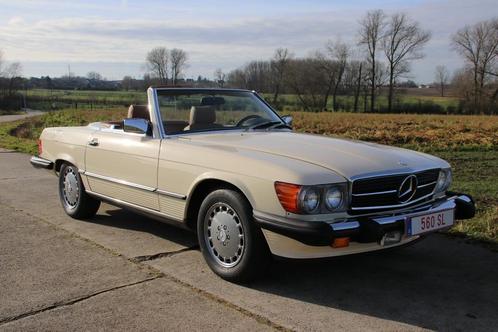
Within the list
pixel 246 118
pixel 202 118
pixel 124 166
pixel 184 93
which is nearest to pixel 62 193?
pixel 124 166

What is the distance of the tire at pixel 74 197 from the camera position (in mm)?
6078

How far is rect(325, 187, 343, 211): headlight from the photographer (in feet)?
11.9

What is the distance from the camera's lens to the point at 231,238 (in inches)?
164

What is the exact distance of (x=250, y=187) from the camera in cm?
387

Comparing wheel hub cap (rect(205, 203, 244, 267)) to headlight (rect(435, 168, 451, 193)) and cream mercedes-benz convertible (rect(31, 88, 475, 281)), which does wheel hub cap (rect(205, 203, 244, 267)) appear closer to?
cream mercedes-benz convertible (rect(31, 88, 475, 281))

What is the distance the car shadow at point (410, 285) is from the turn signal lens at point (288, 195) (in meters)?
0.49

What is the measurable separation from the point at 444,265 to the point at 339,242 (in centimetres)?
155

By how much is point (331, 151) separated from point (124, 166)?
215 centimetres

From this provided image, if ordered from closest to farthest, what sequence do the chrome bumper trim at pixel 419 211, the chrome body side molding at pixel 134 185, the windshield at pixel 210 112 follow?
the chrome bumper trim at pixel 419 211, the chrome body side molding at pixel 134 185, the windshield at pixel 210 112

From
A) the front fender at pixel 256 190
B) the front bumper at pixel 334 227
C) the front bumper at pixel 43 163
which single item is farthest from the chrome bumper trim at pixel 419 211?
the front bumper at pixel 43 163

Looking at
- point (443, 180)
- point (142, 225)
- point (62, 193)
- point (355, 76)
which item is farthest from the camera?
point (355, 76)

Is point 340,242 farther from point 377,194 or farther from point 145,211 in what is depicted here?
point 145,211

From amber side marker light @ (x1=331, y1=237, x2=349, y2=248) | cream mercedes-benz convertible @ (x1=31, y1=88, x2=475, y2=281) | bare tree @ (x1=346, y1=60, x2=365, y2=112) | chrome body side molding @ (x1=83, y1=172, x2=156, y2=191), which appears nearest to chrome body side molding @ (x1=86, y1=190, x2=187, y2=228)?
cream mercedes-benz convertible @ (x1=31, y1=88, x2=475, y2=281)

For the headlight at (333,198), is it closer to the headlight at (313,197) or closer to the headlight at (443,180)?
the headlight at (313,197)
